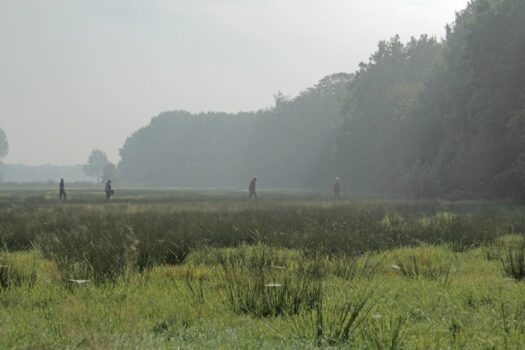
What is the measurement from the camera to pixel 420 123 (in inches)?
1672

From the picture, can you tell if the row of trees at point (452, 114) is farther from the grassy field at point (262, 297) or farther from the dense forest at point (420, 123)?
the grassy field at point (262, 297)

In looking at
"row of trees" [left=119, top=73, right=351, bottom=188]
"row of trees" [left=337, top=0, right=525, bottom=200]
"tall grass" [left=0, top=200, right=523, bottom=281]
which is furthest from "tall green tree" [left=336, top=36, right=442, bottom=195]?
"tall grass" [left=0, top=200, right=523, bottom=281]

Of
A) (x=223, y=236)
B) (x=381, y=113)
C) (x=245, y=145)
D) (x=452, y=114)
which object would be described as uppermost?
(x=245, y=145)

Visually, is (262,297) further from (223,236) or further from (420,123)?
(420,123)

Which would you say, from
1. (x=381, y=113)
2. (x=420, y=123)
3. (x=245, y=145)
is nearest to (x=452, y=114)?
(x=420, y=123)

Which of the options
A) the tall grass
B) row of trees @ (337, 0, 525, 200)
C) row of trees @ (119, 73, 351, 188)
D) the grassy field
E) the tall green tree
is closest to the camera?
the grassy field

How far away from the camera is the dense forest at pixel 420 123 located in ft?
89.4

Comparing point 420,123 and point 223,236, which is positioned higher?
point 420,123

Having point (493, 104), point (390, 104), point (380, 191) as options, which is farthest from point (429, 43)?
point (493, 104)

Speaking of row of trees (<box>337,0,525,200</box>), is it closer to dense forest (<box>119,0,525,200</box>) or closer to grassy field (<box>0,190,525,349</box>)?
dense forest (<box>119,0,525,200</box>)

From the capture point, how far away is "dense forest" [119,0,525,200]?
27250 mm

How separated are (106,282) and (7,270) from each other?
4.65ft

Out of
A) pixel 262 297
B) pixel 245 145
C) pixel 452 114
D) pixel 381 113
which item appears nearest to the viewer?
pixel 262 297

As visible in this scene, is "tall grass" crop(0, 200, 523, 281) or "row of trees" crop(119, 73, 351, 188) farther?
"row of trees" crop(119, 73, 351, 188)
